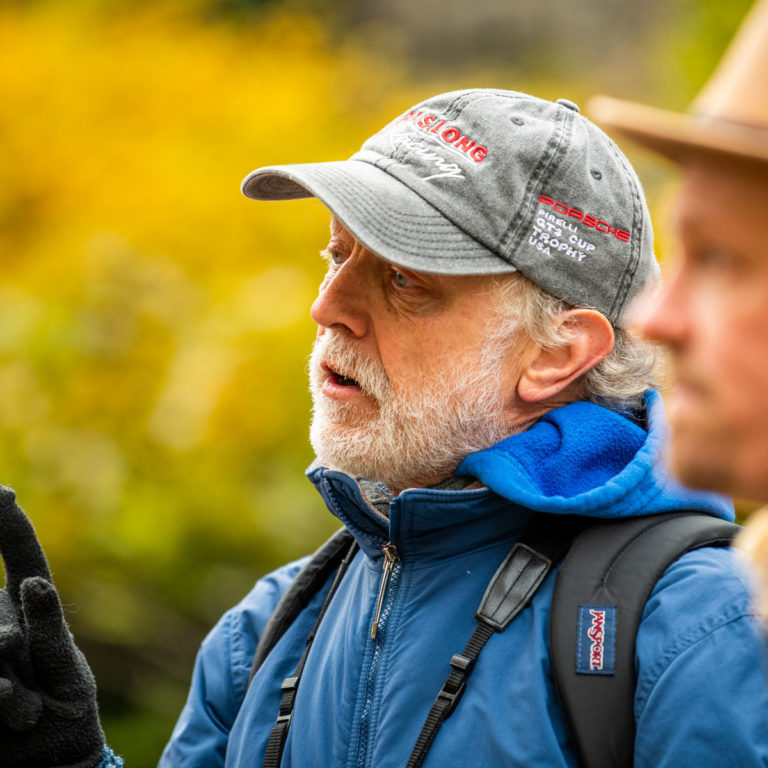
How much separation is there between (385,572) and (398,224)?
689mm

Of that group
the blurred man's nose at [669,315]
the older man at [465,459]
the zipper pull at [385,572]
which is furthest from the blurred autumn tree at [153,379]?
the blurred man's nose at [669,315]

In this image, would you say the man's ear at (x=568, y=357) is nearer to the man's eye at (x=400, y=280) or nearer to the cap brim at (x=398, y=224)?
the cap brim at (x=398, y=224)

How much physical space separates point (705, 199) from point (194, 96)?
7.72 metres

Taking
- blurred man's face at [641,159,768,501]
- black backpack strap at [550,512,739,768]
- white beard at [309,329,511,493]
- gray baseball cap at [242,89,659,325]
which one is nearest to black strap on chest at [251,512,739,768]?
black backpack strap at [550,512,739,768]

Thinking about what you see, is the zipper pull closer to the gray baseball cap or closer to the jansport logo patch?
the jansport logo patch

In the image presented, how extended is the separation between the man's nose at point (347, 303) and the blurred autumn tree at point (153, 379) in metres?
3.42

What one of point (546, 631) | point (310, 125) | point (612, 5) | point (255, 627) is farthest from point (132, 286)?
point (612, 5)

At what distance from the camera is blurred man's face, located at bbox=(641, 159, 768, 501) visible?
104cm

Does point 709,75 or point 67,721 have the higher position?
point 709,75

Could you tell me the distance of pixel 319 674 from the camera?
1995 mm

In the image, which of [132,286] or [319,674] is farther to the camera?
[132,286]

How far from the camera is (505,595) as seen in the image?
5.93ft

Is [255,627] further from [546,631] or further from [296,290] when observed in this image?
[296,290]

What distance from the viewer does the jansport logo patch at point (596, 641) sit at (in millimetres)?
1604
